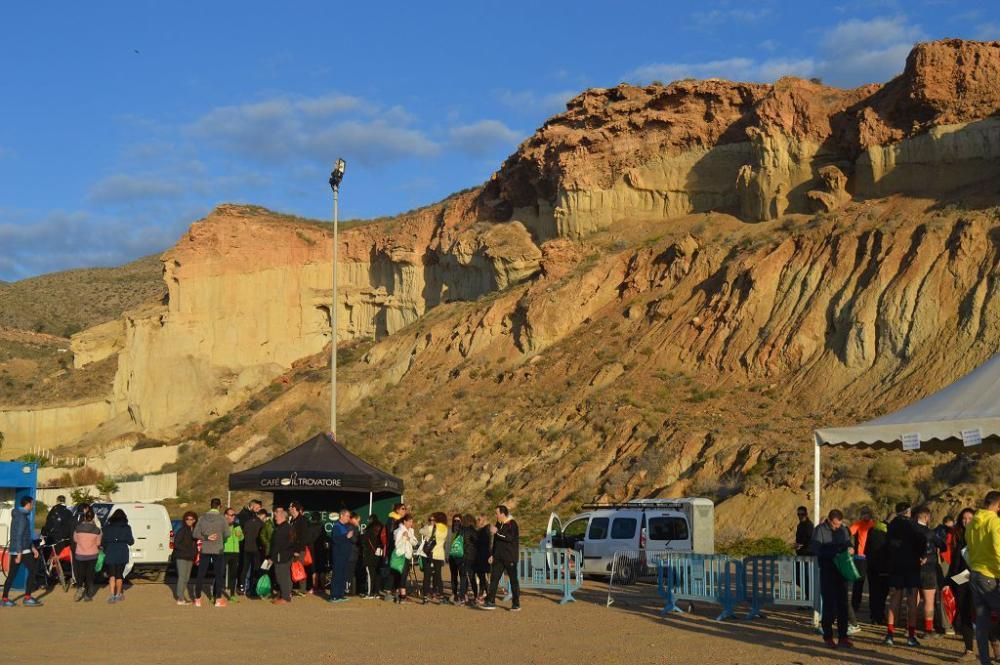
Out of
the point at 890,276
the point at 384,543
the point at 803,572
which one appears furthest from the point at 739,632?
the point at 890,276

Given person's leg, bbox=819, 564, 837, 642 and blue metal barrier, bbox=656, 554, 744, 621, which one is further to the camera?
blue metal barrier, bbox=656, 554, 744, 621

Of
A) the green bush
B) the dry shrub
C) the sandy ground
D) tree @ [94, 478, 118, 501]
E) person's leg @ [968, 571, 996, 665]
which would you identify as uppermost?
the dry shrub

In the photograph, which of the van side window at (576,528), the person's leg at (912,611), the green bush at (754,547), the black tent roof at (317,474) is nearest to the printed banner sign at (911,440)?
the person's leg at (912,611)

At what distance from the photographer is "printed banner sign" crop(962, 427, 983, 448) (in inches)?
557

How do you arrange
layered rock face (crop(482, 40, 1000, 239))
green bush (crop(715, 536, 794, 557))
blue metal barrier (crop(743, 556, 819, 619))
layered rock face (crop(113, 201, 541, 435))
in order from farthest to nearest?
layered rock face (crop(113, 201, 541, 435)) → layered rock face (crop(482, 40, 1000, 239)) → green bush (crop(715, 536, 794, 557)) → blue metal barrier (crop(743, 556, 819, 619))

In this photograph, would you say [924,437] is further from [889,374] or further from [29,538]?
[889,374]

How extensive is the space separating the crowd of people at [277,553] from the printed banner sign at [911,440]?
19.2ft

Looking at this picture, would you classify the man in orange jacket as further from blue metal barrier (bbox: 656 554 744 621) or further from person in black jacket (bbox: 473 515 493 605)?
person in black jacket (bbox: 473 515 493 605)

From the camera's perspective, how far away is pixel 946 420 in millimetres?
14695

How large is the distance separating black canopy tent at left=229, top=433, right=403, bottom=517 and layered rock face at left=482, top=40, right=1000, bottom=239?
91.0ft

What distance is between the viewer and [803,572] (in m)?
15.1

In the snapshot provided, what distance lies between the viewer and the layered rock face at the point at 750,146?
4247cm

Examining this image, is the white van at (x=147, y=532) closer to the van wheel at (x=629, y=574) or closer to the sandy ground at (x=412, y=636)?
the sandy ground at (x=412, y=636)

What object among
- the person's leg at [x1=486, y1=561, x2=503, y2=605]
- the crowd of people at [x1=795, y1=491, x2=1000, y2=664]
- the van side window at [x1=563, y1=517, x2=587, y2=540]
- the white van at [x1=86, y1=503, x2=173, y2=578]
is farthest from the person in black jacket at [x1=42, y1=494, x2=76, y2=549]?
the crowd of people at [x1=795, y1=491, x2=1000, y2=664]
